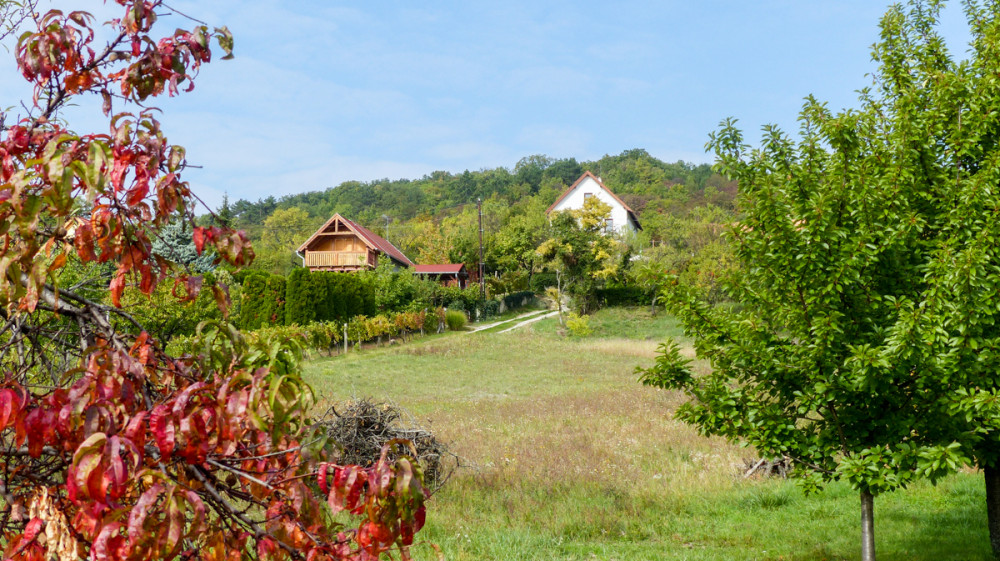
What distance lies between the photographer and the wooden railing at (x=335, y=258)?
45.1 metres

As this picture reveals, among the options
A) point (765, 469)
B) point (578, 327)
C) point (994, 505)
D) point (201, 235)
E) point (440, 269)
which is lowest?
point (765, 469)

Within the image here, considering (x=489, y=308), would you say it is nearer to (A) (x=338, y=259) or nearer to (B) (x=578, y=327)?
(A) (x=338, y=259)

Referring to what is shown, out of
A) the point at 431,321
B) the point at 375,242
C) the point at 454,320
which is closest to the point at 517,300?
the point at 375,242

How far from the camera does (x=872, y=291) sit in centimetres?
557

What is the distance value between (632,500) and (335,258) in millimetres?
38941

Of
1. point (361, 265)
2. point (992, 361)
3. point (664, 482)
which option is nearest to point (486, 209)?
point (361, 265)

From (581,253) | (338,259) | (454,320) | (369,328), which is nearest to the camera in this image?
(369,328)

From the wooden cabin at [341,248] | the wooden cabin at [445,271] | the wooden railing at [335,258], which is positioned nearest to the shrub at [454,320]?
the wooden cabin at [341,248]

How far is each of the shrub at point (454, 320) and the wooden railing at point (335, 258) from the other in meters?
9.20

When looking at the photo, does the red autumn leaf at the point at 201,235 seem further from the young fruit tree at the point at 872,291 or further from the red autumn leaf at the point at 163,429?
the young fruit tree at the point at 872,291

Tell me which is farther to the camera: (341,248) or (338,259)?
(341,248)

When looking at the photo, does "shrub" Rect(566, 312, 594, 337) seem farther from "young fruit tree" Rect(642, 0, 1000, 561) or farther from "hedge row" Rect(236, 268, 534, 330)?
"young fruit tree" Rect(642, 0, 1000, 561)

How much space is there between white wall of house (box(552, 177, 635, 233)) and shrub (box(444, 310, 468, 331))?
98.3 feet

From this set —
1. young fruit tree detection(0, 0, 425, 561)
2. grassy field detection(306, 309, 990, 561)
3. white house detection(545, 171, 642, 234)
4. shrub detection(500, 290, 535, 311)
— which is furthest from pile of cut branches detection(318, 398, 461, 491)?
white house detection(545, 171, 642, 234)
